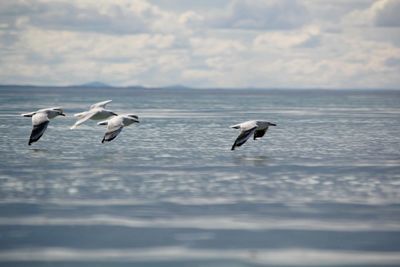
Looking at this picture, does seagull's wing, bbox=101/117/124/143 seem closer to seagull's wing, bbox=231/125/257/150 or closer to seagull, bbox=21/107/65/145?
seagull, bbox=21/107/65/145

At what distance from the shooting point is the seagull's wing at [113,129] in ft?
89.5

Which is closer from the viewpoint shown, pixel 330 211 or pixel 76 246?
pixel 76 246

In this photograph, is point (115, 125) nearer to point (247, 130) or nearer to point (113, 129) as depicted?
point (113, 129)

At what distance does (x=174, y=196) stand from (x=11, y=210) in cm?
370

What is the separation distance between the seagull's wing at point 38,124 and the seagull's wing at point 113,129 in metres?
2.70

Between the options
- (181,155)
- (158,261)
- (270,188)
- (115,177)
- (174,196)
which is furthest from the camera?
(181,155)

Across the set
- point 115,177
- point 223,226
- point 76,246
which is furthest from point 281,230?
point 115,177

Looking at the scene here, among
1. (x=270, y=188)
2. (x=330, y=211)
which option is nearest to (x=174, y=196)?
(x=270, y=188)

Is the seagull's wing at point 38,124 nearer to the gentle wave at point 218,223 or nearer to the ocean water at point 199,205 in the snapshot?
the ocean water at point 199,205

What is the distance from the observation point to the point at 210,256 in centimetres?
1223

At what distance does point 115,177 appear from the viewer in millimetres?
20766

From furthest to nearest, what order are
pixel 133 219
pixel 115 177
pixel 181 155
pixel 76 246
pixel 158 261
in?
1. pixel 181 155
2. pixel 115 177
3. pixel 133 219
4. pixel 76 246
5. pixel 158 261

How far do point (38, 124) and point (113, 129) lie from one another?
10.8 ft

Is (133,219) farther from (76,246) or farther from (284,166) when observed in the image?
(284,166)
